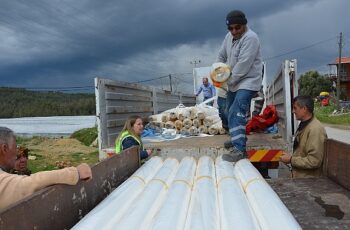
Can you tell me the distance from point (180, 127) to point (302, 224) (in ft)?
15.8

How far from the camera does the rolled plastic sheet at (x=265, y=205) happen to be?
6.32 ft

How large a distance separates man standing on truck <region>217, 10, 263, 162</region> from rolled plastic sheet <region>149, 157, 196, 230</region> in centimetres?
116

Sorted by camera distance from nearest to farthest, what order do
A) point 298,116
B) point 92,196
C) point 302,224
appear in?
point 302,224 → point 92,196 → point 298,116

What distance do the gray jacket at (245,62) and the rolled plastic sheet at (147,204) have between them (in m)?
1.58

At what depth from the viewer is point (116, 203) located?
2.33 m

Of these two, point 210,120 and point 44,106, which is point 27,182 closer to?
point 210,120

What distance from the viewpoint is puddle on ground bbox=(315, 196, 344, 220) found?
2.25 meters

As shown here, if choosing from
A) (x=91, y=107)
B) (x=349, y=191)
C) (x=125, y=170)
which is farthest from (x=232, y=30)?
(x=91, y=107)

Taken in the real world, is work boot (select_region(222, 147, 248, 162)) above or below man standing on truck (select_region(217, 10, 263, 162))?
below

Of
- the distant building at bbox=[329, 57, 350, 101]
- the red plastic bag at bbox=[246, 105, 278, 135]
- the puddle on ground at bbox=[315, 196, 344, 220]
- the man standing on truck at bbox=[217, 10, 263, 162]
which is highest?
the distant building at bbox=[329, 57, 350, 101]

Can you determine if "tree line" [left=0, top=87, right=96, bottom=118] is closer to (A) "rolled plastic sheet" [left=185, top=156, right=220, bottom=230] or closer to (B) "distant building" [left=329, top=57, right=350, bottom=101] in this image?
(A) "rolled plastic sheet" [left=185, top=156, right=220, bottom=230]

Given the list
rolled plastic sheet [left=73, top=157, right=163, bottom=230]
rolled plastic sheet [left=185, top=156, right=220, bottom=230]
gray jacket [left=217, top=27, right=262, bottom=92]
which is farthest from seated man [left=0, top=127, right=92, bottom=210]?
gray jacket [left=217, top=27, right=262, bottom=92]

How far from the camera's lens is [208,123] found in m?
6.78

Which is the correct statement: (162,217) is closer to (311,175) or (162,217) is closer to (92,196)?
(92,196)
